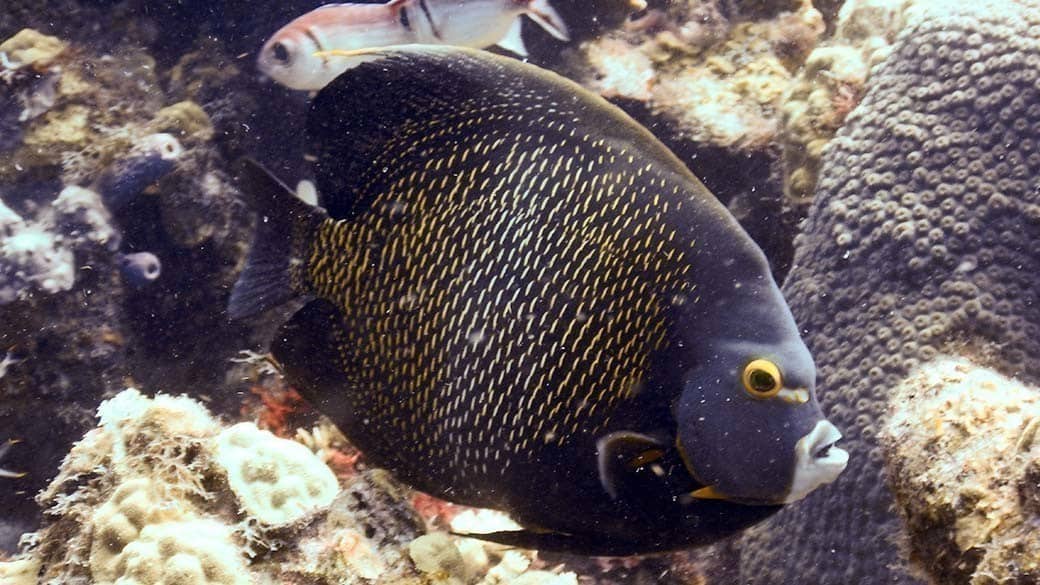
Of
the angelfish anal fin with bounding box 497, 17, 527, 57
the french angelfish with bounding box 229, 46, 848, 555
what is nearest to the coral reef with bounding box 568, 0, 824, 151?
the angelfish anal fin with bounding box 497, 17, 527, 57

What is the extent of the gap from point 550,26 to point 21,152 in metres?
3.77

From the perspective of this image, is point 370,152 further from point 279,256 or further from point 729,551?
point 729,551

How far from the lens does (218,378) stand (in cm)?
479

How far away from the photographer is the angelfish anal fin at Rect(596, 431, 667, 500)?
5.49 feet

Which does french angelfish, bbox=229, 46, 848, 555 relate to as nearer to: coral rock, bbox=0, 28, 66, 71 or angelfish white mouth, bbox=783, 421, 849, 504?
angelfish white mouth, bbox=783, 421, 849, 504

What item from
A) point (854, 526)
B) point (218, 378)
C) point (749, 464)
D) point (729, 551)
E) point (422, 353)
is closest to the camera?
point (749, 464)

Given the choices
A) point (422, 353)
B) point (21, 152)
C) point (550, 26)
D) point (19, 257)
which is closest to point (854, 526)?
point (422, 353)

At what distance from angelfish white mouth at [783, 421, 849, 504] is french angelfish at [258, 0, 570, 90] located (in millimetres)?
3235

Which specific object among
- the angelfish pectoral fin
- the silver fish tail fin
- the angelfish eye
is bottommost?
the angelfish eye

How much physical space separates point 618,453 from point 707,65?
4064 millimetres

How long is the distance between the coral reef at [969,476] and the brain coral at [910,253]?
0.52 metres

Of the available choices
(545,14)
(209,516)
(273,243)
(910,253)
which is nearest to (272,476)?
(209,516)

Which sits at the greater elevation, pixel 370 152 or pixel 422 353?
pixel 370 152

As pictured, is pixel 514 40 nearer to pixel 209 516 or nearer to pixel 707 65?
pixel 707 65
